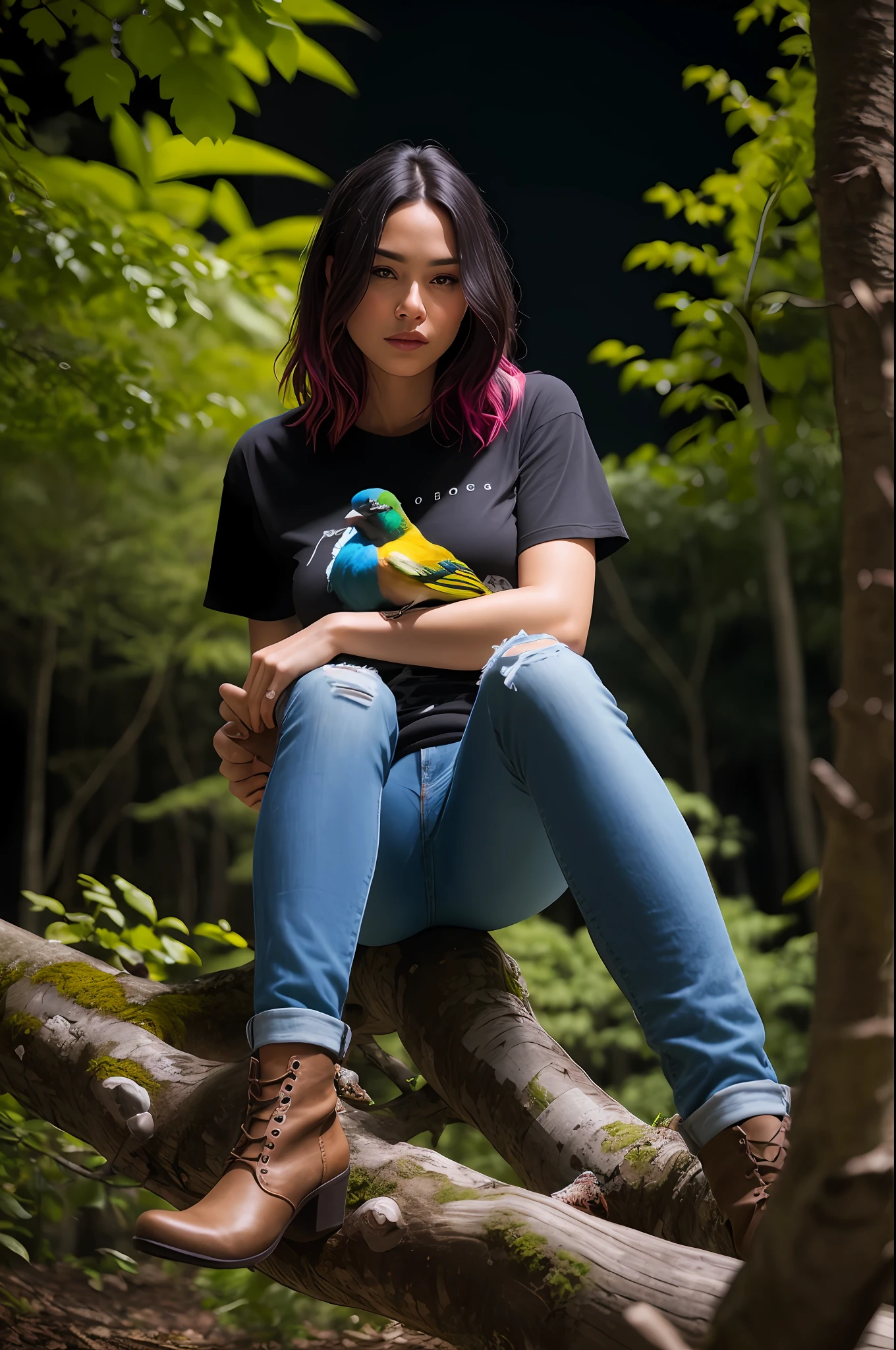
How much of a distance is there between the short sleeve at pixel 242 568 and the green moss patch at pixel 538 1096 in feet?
1.96

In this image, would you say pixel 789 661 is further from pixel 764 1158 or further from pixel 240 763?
pixel 764 1158

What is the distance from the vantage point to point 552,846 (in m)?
0.87

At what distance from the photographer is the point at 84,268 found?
2305 millimetres

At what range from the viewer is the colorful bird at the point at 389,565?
1.06 meters

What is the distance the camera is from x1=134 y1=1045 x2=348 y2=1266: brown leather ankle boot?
73cm

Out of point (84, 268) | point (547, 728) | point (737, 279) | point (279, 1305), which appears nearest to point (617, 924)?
point (547, 728)

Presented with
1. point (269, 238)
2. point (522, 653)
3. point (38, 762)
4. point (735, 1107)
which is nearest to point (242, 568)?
point (522, 653)

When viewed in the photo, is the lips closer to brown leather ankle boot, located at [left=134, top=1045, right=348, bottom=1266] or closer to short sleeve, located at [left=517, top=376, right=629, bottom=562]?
short sleeve, located at [left=517, top=376, right=629, bottom=562]

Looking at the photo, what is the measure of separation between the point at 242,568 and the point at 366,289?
1.16ft

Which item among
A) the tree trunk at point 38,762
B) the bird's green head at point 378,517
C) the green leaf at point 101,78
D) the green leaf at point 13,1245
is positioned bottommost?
the tree trunk at point 38,762

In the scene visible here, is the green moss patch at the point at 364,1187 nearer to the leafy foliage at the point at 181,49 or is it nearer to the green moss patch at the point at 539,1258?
the green moss patch at the point at 539,1258

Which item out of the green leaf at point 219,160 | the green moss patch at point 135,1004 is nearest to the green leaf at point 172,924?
the green moss patch at point 135,1004

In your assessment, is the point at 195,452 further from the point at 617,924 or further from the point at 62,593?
the point at 617,924

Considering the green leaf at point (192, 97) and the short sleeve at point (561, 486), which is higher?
the green leaf at point (192, 97)
